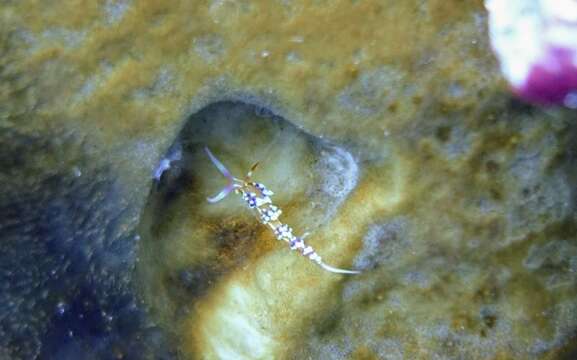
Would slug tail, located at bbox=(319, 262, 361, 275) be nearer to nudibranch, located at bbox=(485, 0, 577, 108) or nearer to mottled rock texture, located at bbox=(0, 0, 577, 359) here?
mottled rock texture, located at bbox=(0, 0, 577, 359)

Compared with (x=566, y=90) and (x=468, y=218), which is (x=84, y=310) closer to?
(x=468, y=218)

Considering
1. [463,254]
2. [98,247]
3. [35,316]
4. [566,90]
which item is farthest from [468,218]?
[35,316]

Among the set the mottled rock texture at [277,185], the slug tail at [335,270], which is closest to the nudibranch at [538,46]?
the mottled rock texture at [277,185]

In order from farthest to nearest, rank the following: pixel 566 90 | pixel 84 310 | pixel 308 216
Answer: pixel 308 216 → pixel 84 310 → pixel 566 90

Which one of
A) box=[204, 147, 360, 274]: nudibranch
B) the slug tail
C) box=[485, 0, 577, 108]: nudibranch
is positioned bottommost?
the slug tail

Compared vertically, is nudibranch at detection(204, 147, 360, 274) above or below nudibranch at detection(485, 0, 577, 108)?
below

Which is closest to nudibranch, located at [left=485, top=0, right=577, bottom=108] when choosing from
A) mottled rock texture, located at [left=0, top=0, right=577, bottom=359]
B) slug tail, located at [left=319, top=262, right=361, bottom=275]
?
mottled rock texture, located at [left=0, top=0, right=577, bottom=359]

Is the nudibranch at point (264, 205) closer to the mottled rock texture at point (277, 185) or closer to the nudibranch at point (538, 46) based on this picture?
the mottled rock texture at point (277, 185)
